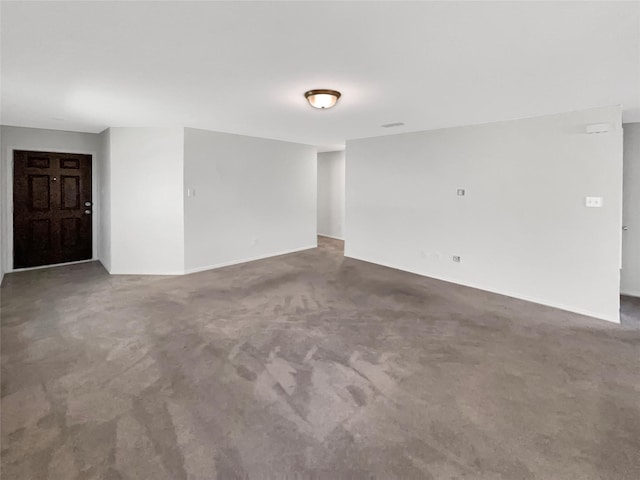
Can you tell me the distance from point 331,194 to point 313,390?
7305mm

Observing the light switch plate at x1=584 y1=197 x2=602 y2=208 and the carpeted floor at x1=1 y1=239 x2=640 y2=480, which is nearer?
the carpeted floor at x1=1 y1=239 x2=640 y2=480

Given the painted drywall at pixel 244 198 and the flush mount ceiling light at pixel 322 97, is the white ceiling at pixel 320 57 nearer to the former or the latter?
the flush mount ceiling light at pixel 322 97

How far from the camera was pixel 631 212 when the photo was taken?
459 centimetres

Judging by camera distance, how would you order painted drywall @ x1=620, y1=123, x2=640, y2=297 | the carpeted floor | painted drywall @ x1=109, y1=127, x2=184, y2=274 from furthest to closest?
painted drywall @ x1=109, y1=127, x2=184, y2=274 < painted drywall @ x1=620, y1=123, x2=640, y2=297 < the carpeted floor

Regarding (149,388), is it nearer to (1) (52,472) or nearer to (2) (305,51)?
(1) (52,472)

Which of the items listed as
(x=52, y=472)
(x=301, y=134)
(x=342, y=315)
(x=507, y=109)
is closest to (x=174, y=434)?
(x=52, y=472)

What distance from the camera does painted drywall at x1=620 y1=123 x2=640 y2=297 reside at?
14.8 ft

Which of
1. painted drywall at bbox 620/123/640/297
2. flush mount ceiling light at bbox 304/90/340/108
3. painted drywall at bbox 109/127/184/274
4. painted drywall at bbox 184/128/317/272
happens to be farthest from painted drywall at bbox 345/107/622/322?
painted drywall at bbox 109/127/184/274

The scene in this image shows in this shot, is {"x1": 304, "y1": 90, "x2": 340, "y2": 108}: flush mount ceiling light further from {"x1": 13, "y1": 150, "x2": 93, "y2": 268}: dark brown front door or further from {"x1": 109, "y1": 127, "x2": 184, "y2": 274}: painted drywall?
{"x1": 13, "y1": 150, "x2": 93, "y2": 268}: dark brown front door

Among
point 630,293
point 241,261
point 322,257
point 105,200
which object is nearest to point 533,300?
point 630,293

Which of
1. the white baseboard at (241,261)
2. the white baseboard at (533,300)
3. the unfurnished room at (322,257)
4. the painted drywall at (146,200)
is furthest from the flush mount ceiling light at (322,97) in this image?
the white baseboard at (241,261)

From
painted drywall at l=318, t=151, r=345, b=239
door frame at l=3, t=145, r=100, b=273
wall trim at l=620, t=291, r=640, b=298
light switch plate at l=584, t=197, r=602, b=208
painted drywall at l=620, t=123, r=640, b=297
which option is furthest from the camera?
painted drywall at l=318, t=151, r=345, b=239

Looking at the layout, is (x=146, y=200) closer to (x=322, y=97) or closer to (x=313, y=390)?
(x=322, y=97)

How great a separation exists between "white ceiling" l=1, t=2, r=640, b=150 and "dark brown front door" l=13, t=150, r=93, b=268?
181cm
